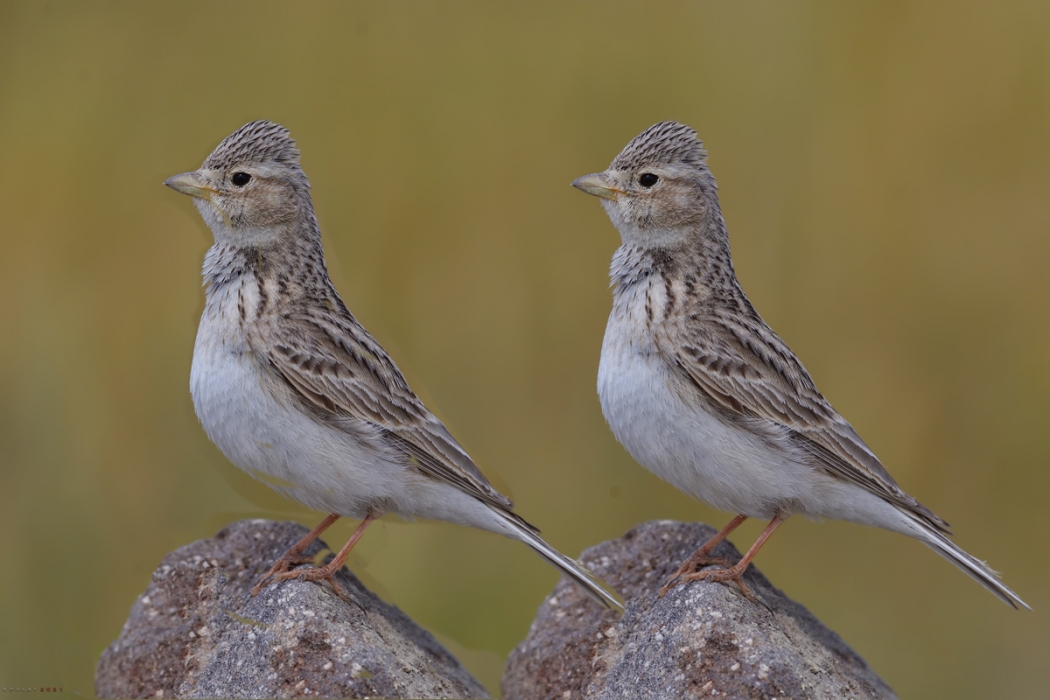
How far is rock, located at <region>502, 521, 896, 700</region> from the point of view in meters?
4.71

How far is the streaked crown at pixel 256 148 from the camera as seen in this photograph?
17.8ft

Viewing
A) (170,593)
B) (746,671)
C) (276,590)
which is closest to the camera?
(746,671)

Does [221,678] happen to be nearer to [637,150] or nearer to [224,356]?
[224,356]

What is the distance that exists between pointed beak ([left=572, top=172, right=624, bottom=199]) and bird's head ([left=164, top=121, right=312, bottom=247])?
4.86 ft

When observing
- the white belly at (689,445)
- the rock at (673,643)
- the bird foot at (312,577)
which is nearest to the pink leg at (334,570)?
the bird foot at (312,577)

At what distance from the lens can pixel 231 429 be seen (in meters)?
4.94

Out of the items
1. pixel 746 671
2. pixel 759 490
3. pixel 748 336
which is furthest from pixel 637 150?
pixel 746 671

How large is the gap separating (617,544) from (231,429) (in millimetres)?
2160

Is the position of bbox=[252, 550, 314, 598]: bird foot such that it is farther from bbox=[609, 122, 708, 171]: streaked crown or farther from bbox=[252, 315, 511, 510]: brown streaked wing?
bbox=[609, 122, 708, 171]: streaked crown

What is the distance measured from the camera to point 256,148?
5.45 metres

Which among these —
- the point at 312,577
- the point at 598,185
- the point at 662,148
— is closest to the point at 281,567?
the point at 312,577

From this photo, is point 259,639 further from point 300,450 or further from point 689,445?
point 689,445

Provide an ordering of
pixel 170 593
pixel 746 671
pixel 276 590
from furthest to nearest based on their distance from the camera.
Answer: pixel 170 593 → pixel 276 590 → pixel 746 671

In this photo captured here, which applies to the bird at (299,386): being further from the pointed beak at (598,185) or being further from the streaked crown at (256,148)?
the pointed beak at (598,185)
